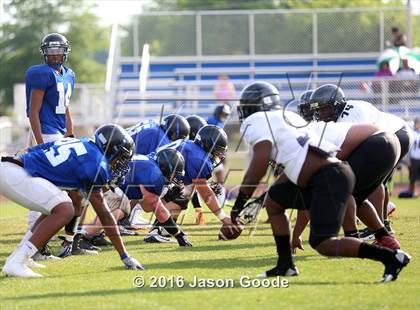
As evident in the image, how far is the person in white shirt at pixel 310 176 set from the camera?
6.92 meters

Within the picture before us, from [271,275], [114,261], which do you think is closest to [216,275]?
[271,275]

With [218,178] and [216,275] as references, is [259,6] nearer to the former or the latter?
[218,178]

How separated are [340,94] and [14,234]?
5070 millimetres

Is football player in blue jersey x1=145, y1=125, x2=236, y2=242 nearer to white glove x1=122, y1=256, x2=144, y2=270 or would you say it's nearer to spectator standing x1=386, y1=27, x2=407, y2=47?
white glove x1=122, y1=256, x2=144, y2=270

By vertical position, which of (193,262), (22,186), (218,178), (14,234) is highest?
(22,186)

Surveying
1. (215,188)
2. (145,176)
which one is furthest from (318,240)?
(215,188)

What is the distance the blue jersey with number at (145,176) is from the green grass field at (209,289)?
66cm

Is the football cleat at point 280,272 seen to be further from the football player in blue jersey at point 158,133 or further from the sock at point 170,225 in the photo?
the football player in blue jersey at point 158,133

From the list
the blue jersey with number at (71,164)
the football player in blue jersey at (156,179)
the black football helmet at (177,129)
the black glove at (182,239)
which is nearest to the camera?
the blue jersey with number at (71,164)

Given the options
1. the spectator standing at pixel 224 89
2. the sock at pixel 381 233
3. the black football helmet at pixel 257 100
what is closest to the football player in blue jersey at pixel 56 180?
the black football helmet at pixel 257 100

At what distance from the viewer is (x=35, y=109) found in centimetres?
934

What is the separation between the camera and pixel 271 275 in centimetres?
733

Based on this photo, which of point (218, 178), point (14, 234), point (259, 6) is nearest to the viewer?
point (14, 234)

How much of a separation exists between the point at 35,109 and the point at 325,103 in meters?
3.02
